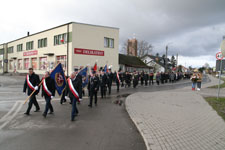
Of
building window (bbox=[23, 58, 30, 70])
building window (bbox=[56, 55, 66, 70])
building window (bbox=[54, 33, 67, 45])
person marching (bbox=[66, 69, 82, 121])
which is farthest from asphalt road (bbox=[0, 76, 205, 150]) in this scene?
building window (bbox=[23, 58, 30, 70])

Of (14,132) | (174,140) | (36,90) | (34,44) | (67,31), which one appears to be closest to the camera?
(174,140)

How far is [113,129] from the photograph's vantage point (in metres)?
5.13

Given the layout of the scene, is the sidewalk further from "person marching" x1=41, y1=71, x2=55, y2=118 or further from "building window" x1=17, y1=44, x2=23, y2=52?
"building window" x1=17, y1=44, x2=23, y2=52

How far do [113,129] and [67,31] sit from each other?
856 inches

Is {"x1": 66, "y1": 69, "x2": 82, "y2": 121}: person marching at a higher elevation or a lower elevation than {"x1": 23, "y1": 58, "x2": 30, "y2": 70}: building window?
lower

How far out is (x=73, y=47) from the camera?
2359 centimetres

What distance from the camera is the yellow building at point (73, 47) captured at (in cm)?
2390

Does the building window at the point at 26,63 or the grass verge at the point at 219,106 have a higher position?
the building window at the point at 26,63

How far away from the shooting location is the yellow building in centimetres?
2390

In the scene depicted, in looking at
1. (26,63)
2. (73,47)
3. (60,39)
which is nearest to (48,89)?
(73,47)

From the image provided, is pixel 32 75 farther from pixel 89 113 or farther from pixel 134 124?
pixel 134 124

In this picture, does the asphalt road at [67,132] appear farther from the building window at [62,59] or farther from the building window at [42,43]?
the building window at [42,43]

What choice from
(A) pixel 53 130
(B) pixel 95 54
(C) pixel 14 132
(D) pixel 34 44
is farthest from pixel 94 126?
(D) pixel 34 44

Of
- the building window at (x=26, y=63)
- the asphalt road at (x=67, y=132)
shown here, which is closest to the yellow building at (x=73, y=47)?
the building window at (x=26, y=63)
